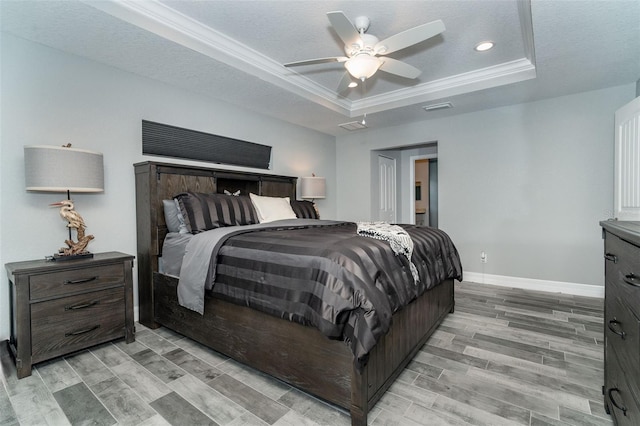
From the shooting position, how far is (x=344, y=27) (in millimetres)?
2104

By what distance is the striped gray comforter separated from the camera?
1.46 meters

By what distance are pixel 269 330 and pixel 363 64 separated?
213 centimetres

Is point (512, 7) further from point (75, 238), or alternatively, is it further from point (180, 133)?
point (75, 238)

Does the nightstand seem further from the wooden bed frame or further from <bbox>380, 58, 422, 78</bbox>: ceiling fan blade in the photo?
<bbox>380, 58, 422, 78</bbox>: ceiling fan blade

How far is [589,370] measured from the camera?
200 cm

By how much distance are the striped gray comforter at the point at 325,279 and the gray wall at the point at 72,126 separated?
4.61ft

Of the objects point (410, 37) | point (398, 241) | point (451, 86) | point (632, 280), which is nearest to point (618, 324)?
point (632, 280)

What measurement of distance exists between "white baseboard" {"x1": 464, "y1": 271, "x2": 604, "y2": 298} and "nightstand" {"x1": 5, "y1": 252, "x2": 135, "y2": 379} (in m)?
4.35

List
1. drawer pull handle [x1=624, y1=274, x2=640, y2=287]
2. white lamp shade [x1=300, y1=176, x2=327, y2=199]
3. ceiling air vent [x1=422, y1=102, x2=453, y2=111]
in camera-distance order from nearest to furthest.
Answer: drawer pull handle [x1=624, y1=274, x2=640, y2=287], ceiling air vent [x1=422, y1=102, x2=453, y2=111], white lamp shade [x1=300, y1=176, x2=327, y2=199]

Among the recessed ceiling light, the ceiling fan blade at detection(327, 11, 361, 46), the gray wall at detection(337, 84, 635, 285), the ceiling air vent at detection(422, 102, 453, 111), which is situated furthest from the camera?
the ceiling air vent at detection(422, 102, 453, 111)

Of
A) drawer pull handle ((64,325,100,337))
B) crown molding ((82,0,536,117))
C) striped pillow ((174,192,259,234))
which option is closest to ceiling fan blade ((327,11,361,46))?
crown molding ((82,0,536,117))

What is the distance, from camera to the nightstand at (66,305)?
196cm

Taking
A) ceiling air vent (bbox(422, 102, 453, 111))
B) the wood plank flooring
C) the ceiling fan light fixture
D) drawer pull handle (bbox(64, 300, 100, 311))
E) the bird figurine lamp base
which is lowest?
the wood plank flooring

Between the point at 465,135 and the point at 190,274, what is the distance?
424 cm
